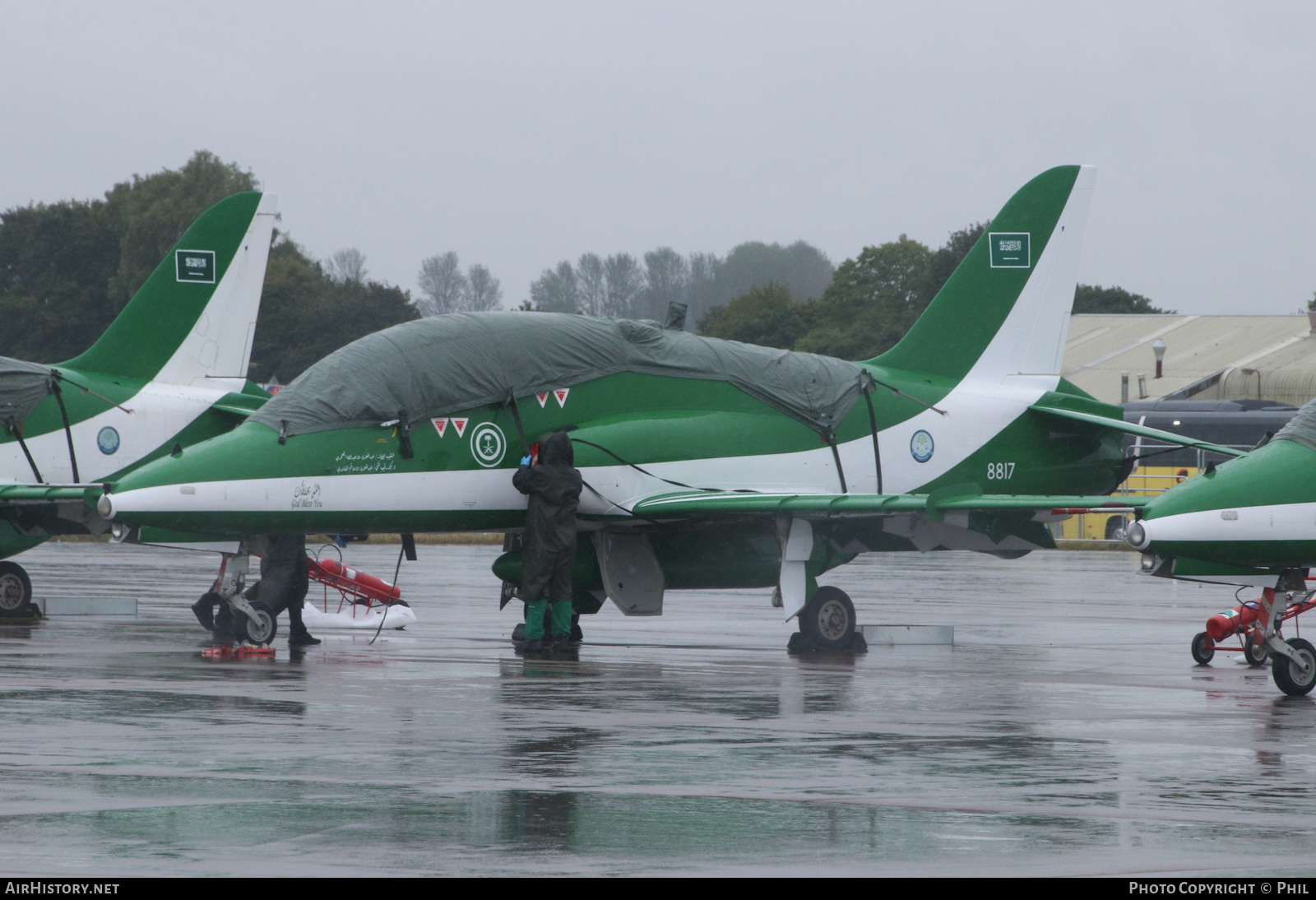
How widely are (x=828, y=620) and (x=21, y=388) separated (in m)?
8.85

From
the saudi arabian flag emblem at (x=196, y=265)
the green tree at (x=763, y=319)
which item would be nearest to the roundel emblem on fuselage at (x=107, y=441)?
the saudi arabian flag emblem at (x=196, y=265)

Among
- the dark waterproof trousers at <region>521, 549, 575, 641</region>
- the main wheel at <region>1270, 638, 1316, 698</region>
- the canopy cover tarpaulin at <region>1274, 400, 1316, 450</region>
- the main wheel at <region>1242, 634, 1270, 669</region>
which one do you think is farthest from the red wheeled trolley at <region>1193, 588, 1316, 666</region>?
the dark waterproof trousers at <region>521, 549, 575, 641</region>

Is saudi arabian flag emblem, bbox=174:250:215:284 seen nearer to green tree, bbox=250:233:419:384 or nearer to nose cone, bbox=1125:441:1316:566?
nose cone, bbox=1125:441:1316:566

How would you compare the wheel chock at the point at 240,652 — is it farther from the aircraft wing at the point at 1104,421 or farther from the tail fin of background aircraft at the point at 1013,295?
the aircraft wing at the point at 1104,421

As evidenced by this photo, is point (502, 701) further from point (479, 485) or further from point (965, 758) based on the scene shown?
point (479, 485)

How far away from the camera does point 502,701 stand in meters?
10.8

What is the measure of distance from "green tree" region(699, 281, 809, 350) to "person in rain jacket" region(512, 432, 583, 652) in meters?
63.7

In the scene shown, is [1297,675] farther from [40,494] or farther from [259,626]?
[40,494]

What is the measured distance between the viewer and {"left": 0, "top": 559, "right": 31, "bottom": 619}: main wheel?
1852cm

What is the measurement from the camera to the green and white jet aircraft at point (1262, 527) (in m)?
11.3

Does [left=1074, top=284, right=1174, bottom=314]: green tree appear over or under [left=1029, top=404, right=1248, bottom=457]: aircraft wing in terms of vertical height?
over

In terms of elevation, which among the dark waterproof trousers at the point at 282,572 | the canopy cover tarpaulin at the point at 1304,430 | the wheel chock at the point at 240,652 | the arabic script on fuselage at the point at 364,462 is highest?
the canopy cover tarpaulin at the point at 1304,430

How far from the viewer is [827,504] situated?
595 inches

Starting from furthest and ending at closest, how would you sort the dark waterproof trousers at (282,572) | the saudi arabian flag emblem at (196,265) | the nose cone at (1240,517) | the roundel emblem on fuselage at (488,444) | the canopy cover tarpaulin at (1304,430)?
the saudi arabian flag emblem at (196,265), the roundel emblem on fuselage at (488,444), the dark waterproof trousers at (282,572), the canopy cover tarpaulin at (1304,430), the nose cone at (1240,517)
